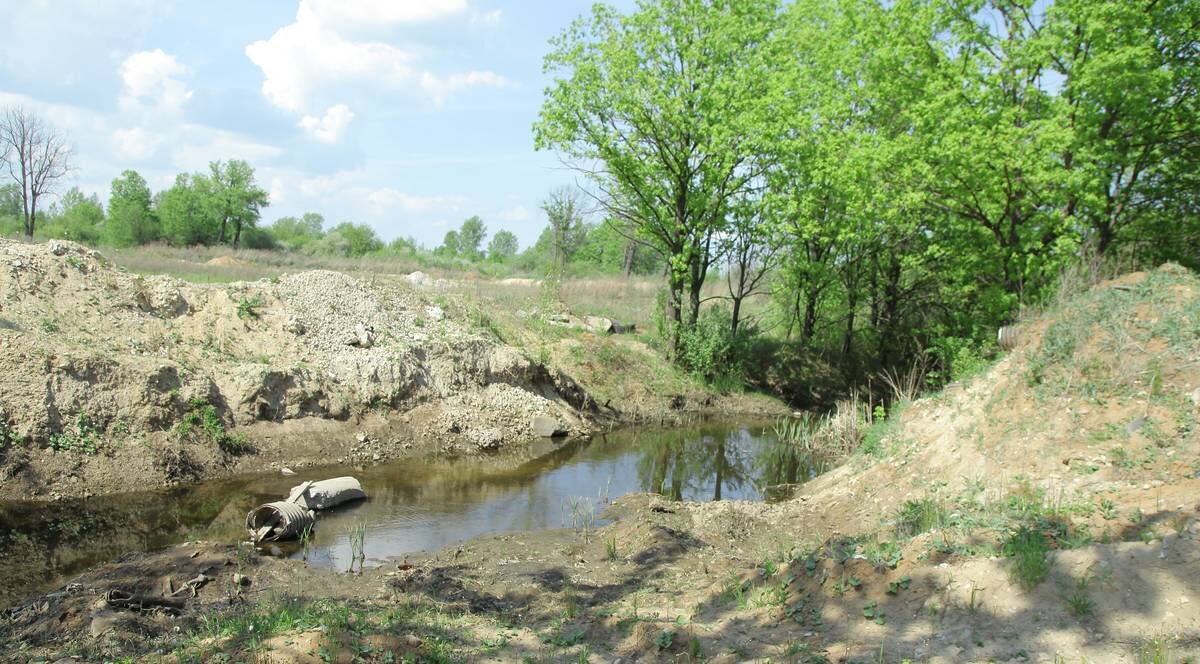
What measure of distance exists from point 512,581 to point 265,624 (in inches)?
130

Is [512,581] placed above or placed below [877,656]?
below

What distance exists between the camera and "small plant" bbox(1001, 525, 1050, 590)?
6.10 metres

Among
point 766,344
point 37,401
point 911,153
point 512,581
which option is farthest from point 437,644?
point 766,344

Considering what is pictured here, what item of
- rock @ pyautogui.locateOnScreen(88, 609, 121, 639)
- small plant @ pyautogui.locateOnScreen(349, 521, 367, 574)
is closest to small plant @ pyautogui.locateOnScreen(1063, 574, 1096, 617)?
small plant @ pyautogui.locateOnScreen(349, 521, 367, 574)

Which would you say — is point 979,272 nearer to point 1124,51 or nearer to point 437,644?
point 1124,51

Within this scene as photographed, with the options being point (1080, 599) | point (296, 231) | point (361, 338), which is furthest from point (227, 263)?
point (296, 231)

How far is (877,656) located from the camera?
5625 mm

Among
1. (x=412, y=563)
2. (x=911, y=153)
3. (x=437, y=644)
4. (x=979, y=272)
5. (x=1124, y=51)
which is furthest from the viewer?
(x=979, y=272)

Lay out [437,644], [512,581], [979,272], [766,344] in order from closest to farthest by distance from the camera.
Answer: [437,644] < [512,581] < [979,272] < [766,344]

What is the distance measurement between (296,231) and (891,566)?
89.5 m

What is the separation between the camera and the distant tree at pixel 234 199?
55156mm

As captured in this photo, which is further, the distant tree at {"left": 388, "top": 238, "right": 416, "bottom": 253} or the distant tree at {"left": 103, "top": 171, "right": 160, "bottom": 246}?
the distant tree at {"left": 388, "top": 238, "right": 416, "bottom": 253}

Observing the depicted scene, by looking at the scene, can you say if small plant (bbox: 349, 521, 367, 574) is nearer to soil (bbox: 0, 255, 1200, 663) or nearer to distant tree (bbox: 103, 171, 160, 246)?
soil (bbox: 0, 255, 1200, 663)

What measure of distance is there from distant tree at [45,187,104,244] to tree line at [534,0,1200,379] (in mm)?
39439
